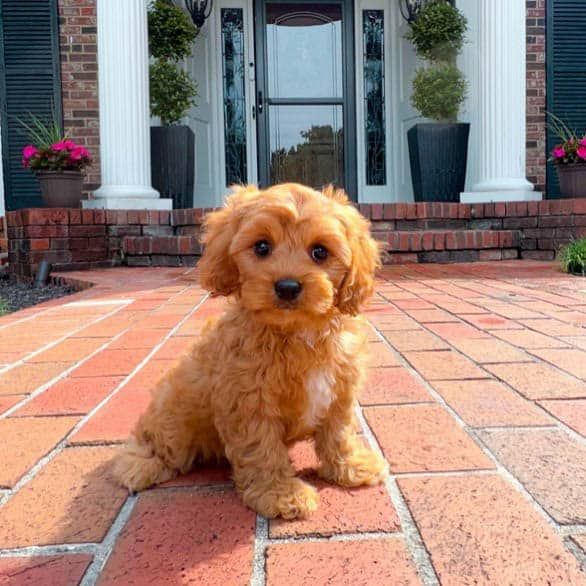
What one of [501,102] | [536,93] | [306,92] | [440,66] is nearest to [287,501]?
[501,102]

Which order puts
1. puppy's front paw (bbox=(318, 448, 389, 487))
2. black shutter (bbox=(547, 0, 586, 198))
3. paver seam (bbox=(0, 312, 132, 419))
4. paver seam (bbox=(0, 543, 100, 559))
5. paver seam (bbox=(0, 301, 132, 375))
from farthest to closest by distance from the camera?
black shutter (bbox=(547, 0, 586, 198)) → paver seam (bbox=(0, 301, 132, 375)) → paver seam (bbox=(0, 312, 132, 419)) → puppy's front paw (bbox=(318, 448, 389, 487)) → paver seam (bbox=(0, 543, 100, 559))

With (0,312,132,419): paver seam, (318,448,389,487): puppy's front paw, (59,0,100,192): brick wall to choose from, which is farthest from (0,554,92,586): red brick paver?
(59,0,100,192): brick wall

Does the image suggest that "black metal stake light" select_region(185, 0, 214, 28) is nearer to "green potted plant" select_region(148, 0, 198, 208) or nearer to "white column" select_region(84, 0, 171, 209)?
"green potted plant" select_region(148, 0, 198, 208)

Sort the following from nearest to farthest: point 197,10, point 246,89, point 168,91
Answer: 1. point 168,91
2. point 197,10
3. point 246,89

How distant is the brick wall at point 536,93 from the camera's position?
813 cm

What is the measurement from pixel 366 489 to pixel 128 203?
555 cm

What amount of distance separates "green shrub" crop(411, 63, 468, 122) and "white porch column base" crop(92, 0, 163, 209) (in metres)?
3.10

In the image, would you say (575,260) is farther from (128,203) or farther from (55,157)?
(55,157)

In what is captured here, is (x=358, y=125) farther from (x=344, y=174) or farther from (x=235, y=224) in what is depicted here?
(x=235, y=224)

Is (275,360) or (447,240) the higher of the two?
(447,240)

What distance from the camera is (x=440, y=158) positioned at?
725 centimetres

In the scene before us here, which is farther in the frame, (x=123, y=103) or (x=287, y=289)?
(x=123, y=103)

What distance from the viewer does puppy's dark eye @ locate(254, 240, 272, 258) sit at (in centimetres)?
136

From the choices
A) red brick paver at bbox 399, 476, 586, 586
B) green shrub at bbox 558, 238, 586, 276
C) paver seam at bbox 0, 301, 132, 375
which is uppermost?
green shrub at bbox 558, 238, 586, 276
